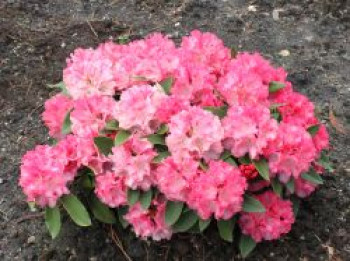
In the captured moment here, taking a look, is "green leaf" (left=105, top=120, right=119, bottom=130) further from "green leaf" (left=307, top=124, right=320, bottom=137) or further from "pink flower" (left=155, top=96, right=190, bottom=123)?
"green leaf" (left=307, top=124, right=320, bottom=137)

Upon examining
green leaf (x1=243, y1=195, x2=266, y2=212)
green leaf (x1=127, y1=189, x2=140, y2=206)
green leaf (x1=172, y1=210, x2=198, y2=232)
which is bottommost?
green leaf (x1=172, y1=210, x2=198, y2=232)

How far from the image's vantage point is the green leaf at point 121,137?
7.19 ft

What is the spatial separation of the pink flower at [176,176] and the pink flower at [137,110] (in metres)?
0.18

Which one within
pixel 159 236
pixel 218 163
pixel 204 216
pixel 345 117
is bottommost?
pixel 345 117

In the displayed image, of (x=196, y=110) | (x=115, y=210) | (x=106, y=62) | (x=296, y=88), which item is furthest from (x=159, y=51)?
(x=296, y=88)

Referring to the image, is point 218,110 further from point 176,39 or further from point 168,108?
point 176,39

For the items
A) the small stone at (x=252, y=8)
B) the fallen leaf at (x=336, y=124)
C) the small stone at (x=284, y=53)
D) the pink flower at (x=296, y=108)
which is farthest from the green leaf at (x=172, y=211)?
the small stone at (x=252, y=8)

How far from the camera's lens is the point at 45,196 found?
219 cm

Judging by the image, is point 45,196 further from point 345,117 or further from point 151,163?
point 345,117

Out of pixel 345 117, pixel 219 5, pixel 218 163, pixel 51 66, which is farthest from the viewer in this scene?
pixel 219 5

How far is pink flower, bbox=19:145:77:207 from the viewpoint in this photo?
216 cm

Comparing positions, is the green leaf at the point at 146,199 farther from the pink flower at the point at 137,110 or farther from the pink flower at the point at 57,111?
the pink flower at the point at 57,111

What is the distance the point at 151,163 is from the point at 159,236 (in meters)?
0.32

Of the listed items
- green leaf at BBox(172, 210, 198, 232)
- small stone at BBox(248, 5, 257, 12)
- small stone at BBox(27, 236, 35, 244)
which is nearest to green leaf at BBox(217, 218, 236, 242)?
green leaf at BBox(172, 210, 198, 232)
